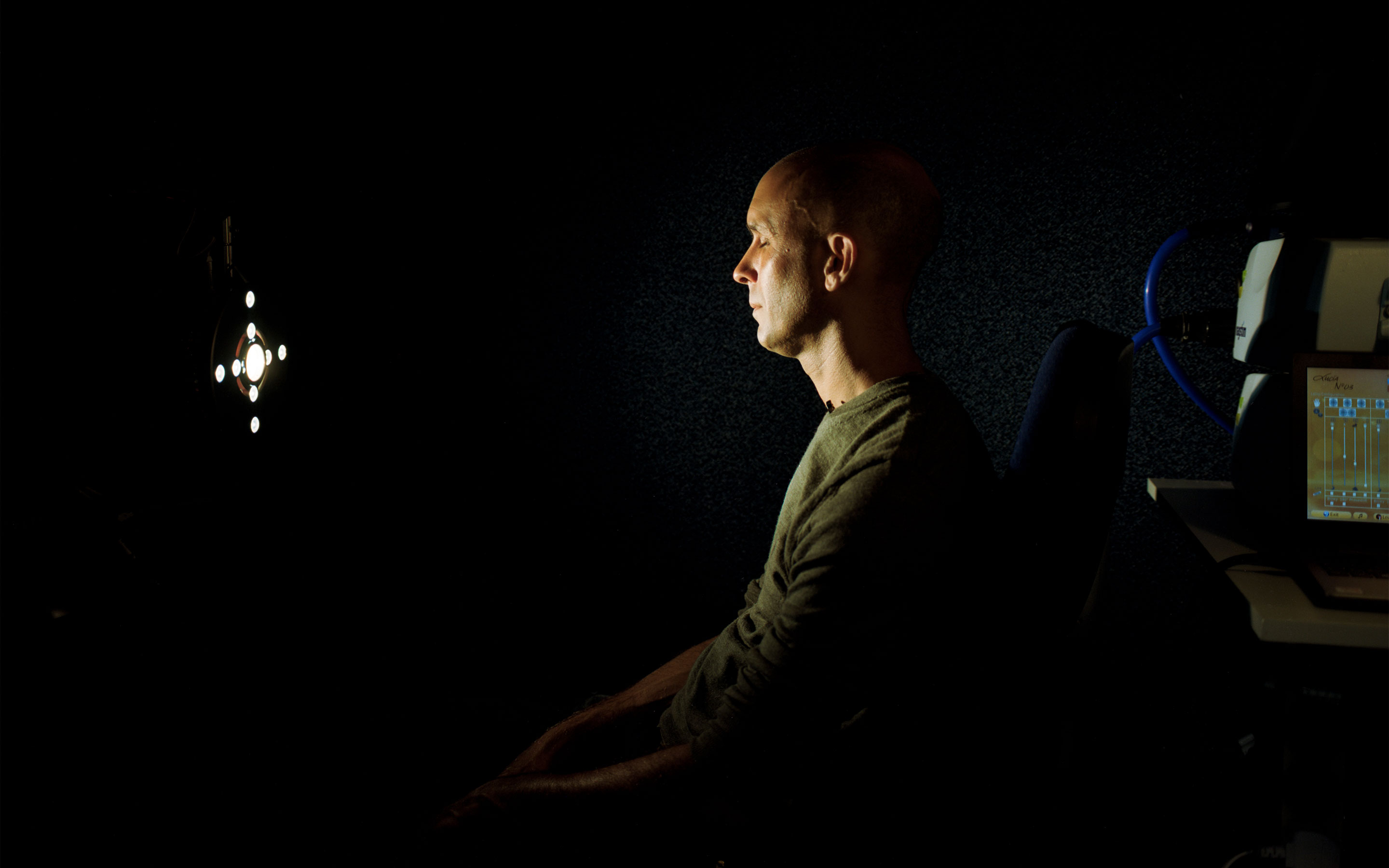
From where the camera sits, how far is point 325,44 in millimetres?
1894

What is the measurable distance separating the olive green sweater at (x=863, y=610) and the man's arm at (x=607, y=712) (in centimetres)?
29

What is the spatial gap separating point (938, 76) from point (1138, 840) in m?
1.92

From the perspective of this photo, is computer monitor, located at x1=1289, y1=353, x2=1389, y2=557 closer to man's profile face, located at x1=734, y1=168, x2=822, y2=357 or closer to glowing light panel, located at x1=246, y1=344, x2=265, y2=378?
man's profile face, located at x1=734, y1=168, x2=822, y2=357

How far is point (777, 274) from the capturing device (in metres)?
1.24

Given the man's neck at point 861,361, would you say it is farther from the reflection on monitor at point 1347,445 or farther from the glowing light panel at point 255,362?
the glowing light panel at point 255,362

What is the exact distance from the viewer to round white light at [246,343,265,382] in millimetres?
1309

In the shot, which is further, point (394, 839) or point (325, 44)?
point (325, 44)

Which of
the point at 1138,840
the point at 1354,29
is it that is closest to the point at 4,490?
the point at 1138,840

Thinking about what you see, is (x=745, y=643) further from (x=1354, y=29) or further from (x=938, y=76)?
(x=1354, y=29)

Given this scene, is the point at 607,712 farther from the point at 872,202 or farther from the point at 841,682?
the point at 872,202

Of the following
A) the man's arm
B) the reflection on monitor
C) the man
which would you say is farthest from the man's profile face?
the reflection on monitor

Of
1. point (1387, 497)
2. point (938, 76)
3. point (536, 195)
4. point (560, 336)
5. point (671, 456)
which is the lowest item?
point (1387, 497)

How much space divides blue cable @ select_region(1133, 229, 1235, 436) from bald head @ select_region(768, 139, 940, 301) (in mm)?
796

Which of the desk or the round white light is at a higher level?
the round white light
